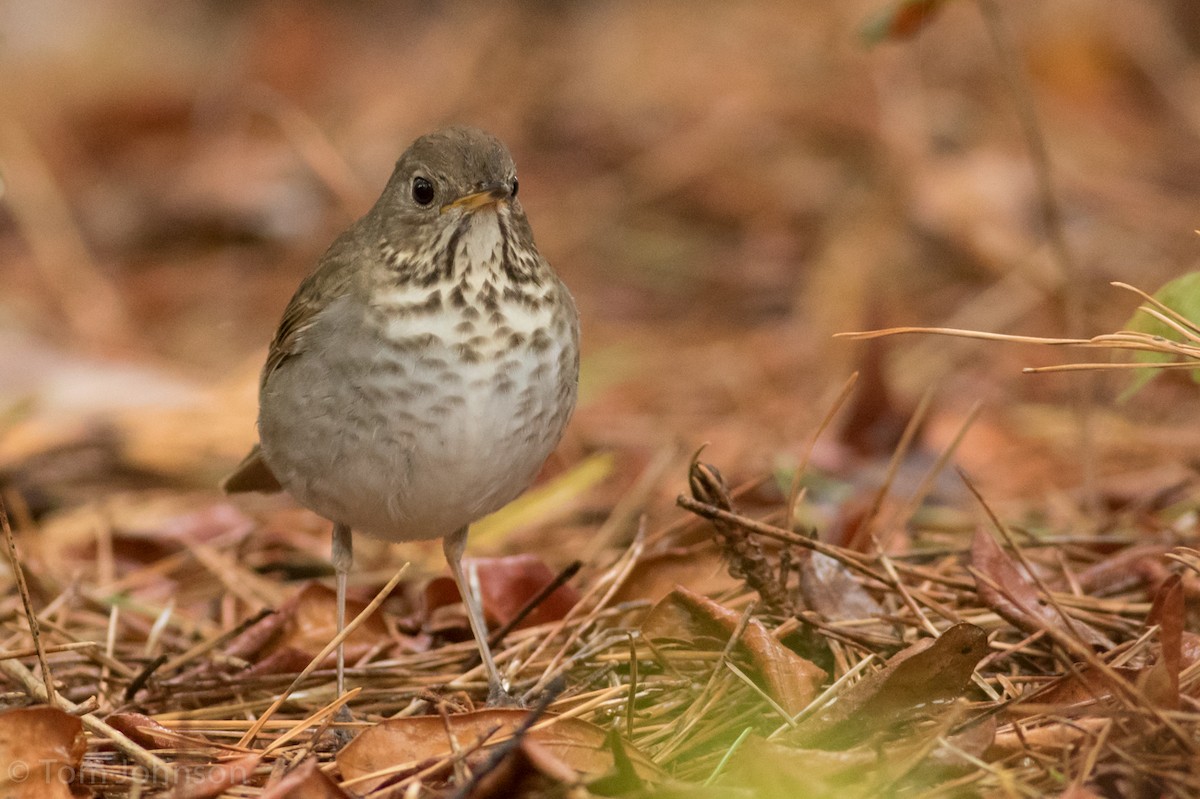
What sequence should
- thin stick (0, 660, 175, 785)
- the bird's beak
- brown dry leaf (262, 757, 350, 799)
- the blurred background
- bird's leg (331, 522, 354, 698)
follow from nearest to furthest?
brown dry leaf (262, 757, 350, 799) → thin stick (0, 660, 175, 785) → the bird's beak → bird's leg (331, 522, 354, 698) → the blurred background

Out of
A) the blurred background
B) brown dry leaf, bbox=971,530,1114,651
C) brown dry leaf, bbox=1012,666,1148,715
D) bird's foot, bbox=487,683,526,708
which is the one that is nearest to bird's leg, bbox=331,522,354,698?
bird's foot, bbox=487,683,526,708

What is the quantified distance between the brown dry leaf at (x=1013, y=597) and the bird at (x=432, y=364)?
3.61 feet

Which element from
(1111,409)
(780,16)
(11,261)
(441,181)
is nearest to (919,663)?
(441,181)

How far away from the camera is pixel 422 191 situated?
134 inches

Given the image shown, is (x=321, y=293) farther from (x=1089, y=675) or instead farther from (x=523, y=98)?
(x=523, y=98)

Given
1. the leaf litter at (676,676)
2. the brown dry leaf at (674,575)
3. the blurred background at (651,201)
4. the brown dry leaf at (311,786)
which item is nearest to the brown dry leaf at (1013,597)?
the leaf litter at (676,676)

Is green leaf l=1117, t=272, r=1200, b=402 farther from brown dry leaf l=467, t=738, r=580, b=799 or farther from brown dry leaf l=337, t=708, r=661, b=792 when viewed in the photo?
brown dry leaf l=467, t=738, r=580, b=799

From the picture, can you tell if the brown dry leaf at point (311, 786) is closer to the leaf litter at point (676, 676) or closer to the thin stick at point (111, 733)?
the leaf litter at point (676, 676)

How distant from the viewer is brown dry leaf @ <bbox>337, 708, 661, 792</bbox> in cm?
259

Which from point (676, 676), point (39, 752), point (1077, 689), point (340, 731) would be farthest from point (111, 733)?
point (1077, 689)

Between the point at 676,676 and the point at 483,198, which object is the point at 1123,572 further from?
the point at 483,198

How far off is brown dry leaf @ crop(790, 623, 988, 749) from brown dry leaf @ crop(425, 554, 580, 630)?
107 centimetres

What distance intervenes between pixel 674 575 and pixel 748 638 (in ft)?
2.42

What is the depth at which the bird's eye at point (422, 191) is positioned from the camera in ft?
11.1
